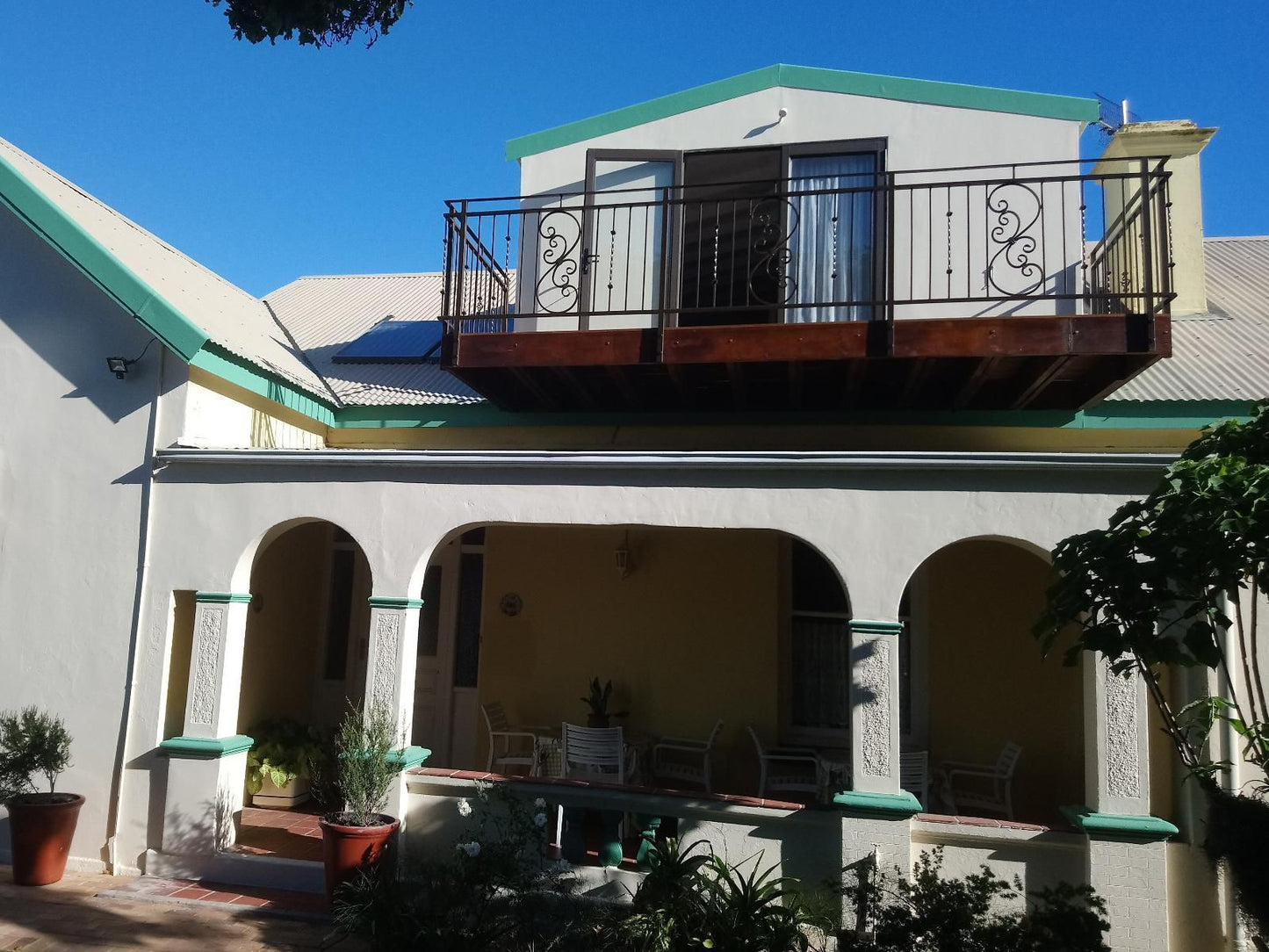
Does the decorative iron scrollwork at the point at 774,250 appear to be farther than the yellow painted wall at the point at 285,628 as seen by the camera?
No

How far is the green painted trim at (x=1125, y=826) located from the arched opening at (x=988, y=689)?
1.91m

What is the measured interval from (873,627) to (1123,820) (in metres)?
1.81

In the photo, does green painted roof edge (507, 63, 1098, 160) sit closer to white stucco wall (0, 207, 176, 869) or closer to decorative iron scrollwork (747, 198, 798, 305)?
decorative iron scrollwork (747, 198, 798, 305)

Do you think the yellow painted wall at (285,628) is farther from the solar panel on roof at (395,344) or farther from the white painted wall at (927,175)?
the white painted wall at (927,175)

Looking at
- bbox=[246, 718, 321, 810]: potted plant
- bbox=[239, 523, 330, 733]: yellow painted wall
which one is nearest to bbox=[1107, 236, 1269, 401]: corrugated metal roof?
bbox=[239, 523, 330, 733]: yellow painted wall

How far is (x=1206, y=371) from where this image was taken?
7867mm

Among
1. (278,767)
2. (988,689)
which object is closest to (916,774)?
(988,689)

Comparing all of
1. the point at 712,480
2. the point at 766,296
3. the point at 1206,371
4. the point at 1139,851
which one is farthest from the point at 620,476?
the point at 1206,371

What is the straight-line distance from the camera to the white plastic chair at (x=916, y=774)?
7.39 metres

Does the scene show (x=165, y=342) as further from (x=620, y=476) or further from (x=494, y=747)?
(x=494, y=747)

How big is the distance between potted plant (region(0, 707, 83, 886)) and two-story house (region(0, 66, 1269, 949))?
11.1 inches

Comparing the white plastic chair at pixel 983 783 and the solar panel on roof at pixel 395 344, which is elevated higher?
the solar panel on roof at pixel 395 344

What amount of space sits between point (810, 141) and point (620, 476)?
399 cm

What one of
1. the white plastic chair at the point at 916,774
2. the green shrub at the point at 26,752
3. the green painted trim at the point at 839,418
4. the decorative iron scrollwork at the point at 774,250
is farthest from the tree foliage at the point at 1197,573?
Result: the green shrub at the point at 26,752
